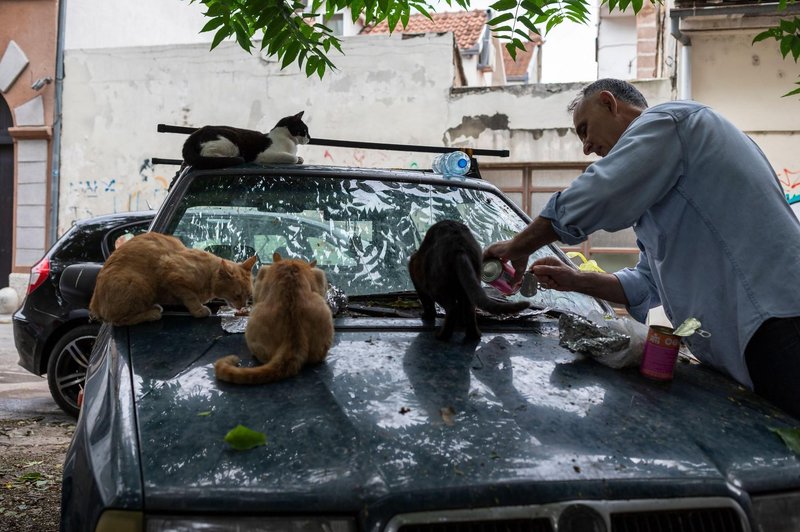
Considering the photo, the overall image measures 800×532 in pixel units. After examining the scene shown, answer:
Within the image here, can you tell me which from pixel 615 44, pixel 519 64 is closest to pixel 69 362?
pixel 615 44

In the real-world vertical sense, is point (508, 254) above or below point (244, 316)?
above

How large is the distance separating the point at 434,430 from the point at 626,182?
3.66ft

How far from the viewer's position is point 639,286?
295 cm

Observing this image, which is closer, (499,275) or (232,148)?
(499,275)

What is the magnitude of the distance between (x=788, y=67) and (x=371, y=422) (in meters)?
10.9

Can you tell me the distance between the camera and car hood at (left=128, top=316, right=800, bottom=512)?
4.60 feet

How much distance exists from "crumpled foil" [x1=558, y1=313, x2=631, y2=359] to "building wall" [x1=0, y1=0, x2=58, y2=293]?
13.7 m

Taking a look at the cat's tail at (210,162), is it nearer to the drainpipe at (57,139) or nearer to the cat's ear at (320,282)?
the cat's ear at (320,282)

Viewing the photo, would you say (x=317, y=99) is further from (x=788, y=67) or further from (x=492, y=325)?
(x=492, y=325)

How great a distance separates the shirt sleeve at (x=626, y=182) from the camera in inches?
85.9

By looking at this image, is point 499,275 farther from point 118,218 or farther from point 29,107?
point 29,107

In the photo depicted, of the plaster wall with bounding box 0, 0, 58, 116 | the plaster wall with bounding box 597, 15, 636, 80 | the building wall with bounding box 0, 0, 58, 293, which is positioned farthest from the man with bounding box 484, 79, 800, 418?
the plaster wall with bounding box 597, 15, 636, 80

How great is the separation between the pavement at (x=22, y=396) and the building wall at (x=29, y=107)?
5.68m

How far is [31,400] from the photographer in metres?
6.46
